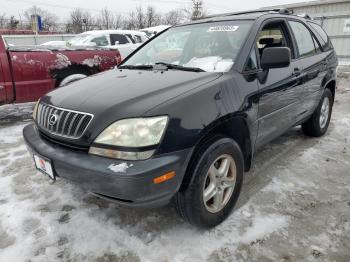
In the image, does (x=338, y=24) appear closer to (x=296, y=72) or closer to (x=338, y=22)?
(x=338, y=22)

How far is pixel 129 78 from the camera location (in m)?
2.82

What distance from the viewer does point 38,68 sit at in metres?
5.62

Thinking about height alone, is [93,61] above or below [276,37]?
below

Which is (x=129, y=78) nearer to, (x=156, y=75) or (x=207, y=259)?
(x=156, y=75)

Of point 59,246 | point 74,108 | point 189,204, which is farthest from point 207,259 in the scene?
point 74,108

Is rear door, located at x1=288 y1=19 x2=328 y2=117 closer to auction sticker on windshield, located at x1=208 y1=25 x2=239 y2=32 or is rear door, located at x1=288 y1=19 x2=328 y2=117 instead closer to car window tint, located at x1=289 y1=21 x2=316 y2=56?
car window tint, located at x1=289 y1=21 x2=316 y2=56

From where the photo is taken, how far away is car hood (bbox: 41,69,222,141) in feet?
7.09

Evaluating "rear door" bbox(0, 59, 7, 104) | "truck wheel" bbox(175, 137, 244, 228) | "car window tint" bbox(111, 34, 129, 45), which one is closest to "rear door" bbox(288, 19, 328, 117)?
"truck wheel" bbox(175, 137, 244, 228)

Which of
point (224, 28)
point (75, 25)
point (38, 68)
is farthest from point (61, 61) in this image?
point (75, 25)

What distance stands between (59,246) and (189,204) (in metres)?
1.04

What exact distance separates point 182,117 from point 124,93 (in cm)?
54

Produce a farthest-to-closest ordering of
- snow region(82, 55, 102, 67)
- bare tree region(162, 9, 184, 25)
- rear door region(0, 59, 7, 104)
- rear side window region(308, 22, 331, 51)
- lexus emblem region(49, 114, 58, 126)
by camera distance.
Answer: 1. bare tree region(162, 9, 184, 25)
2. snow region(82, 55, 102, 67)
3. rear door region(0, 59, 7, 104)
4. rear side window region(308, 22, 331, 51)
5. lexus emblem region(49, 114, 58, 126)

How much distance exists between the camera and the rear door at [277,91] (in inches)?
119

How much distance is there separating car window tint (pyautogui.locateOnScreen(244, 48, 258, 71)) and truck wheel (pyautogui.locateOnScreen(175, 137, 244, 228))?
732 millimetres
